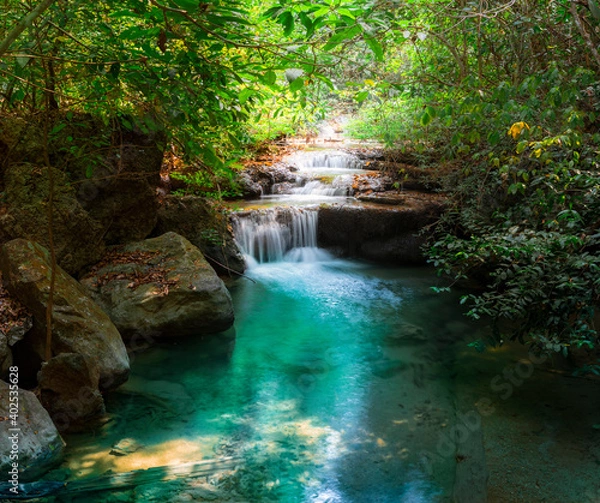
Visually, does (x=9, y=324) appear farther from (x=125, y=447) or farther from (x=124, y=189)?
(x=124, y=189)

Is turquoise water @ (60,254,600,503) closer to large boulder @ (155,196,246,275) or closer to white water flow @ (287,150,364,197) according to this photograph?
large boulder @ (155,196,246,275)

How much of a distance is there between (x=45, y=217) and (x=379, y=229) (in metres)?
6.35

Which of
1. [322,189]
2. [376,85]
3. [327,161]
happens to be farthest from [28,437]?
[327,161]

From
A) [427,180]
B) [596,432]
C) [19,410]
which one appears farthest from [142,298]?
[427,180]

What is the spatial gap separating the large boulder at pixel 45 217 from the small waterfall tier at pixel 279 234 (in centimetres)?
342

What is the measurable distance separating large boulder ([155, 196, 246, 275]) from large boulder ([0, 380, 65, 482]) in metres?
4.72

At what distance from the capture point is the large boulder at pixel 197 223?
28.1ft

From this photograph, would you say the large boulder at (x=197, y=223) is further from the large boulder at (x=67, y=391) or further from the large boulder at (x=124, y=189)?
the large boulder at (x=67, y=391)

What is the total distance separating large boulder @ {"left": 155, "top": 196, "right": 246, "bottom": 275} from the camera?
28.1 feet

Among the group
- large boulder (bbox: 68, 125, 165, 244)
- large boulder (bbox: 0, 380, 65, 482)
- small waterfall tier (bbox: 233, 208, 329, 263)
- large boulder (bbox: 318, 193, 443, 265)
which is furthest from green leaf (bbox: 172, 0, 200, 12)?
large boulder (bbox: 318, 193, 443, 265)

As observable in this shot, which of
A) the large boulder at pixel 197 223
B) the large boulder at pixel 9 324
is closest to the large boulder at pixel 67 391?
the large boulder at pixel 9 324

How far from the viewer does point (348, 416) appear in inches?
187

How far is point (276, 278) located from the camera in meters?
A: 9.21

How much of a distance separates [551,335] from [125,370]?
4.21m
